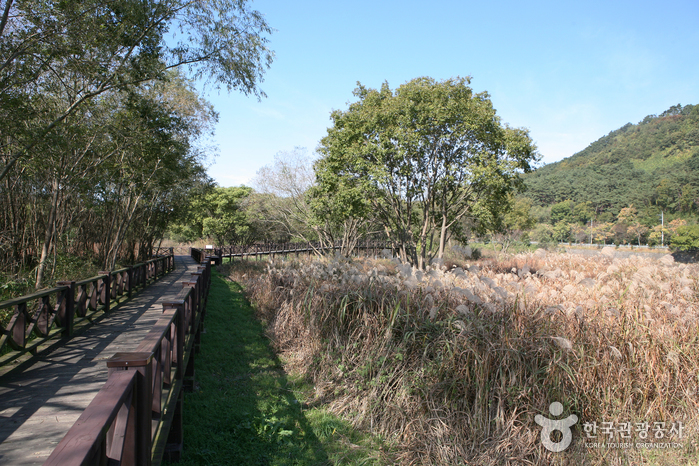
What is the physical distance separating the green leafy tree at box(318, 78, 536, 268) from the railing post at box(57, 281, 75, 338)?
10079 millimetres

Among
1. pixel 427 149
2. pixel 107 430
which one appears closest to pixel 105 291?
pixel 107 430

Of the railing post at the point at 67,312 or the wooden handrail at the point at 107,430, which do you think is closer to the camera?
the wooden handrail at the point at 107,430

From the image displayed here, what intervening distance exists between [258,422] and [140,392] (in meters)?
2.79

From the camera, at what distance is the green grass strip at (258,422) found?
3.80 m


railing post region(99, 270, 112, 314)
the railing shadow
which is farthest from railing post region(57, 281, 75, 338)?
the railing shadow

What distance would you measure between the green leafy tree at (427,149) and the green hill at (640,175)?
1802 inches

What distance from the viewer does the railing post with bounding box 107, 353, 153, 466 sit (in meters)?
1.93

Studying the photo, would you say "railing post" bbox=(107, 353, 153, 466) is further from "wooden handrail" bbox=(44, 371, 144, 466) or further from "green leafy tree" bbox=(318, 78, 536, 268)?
"green leafy tree" bbox=(318, 78, 536, 268)

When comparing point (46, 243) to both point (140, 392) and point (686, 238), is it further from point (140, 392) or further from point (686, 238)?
point (686, 238)

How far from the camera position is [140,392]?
78.0 inches

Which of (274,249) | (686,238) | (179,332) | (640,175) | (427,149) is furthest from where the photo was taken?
(640,175)

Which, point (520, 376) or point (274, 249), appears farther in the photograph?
point (274, 249)

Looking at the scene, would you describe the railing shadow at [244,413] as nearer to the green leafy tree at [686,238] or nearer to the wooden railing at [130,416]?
the wooden railing at [130,416]

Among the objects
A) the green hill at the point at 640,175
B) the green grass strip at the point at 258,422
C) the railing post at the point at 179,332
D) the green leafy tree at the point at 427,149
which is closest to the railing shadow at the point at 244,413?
the green grass strip at the point at 258,422
